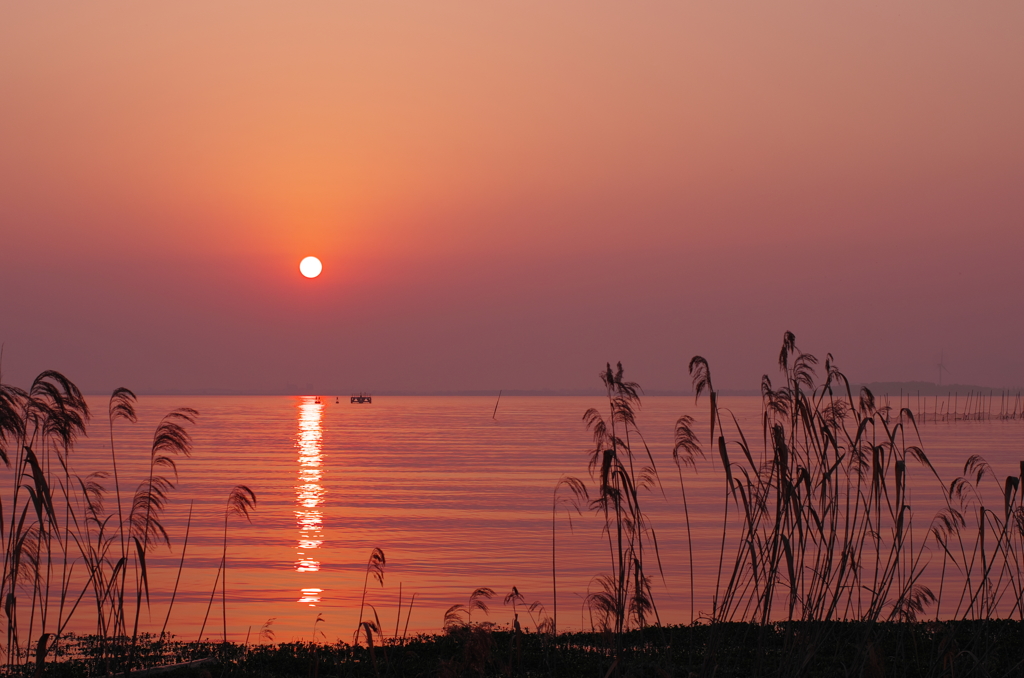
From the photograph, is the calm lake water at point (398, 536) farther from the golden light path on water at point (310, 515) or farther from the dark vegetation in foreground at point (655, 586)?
the dark vegetation in foreground at point (655, 586)

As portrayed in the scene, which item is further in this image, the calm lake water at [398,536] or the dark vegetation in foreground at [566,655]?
the calm lake water at [398,536]

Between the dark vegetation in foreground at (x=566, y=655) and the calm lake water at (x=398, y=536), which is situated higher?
the dark vegetation in foreground at (x=566, y=655)

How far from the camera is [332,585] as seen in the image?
757 inches

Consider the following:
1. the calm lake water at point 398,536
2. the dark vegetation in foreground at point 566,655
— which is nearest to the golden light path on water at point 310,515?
the calm lake water at point 398,536

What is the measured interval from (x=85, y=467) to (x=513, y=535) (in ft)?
103

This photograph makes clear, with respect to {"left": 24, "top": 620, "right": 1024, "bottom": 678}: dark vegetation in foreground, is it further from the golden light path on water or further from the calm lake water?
the golden light path on water

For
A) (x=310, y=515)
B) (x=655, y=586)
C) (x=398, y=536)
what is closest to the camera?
(x=655, y=586)

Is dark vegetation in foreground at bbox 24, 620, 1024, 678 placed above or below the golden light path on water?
above

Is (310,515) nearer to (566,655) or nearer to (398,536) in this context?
(398,536)

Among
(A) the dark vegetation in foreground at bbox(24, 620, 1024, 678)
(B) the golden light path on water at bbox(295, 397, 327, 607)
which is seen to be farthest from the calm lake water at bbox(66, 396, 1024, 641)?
(A) the dark vegetation in foreground at bbox(24, 620, 1024, 678)

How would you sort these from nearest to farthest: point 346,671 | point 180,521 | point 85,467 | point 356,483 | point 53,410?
point 53,410 < point 346,671 < point 180,521 < point 356,483 < point 85,467

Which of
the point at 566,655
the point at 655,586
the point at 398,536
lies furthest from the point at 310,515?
the point at 566,655

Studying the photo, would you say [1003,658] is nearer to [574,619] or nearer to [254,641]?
[574,619]

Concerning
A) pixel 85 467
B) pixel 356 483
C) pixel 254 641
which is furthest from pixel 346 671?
pixel 85 467
